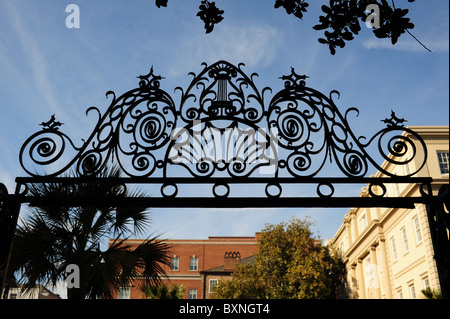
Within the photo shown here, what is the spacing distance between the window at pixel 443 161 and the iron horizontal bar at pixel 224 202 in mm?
21030

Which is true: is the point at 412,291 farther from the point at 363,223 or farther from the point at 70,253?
the point at 70,253

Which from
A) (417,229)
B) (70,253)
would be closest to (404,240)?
(417,229)

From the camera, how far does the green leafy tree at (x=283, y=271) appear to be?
1157 inches

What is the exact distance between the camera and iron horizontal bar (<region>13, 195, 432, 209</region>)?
2928 millimetres

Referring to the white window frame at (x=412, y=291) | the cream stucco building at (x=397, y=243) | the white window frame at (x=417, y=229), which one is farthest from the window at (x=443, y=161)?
the white window frame at (x=412, y=291)

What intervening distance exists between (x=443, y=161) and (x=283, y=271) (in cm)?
1459

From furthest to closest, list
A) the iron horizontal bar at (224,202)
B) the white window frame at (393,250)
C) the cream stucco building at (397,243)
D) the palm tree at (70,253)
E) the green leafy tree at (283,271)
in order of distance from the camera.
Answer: the green leafy tree at (283,271), the white window frame at (393,250), the cream stucco building at (397,243), the palm tree at (70,253), the iron horizontal bar at (224,202)

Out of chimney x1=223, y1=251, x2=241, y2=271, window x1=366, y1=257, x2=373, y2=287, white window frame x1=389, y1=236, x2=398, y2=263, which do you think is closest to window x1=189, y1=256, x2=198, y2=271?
chimney x1=223, y1=251, x2=241, y2=271

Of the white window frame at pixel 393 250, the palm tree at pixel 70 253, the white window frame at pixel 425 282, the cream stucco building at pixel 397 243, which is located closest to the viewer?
the palm tree at pixel 70 253

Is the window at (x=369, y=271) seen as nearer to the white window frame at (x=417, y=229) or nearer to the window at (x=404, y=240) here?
the window at (x=404, y=240)

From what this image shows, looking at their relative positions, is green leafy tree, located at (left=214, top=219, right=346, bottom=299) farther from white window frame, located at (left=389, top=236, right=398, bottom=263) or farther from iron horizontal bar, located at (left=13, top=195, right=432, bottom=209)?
iron horizontal bar, located at (left=13, top=195, right=432, bottom=209)
